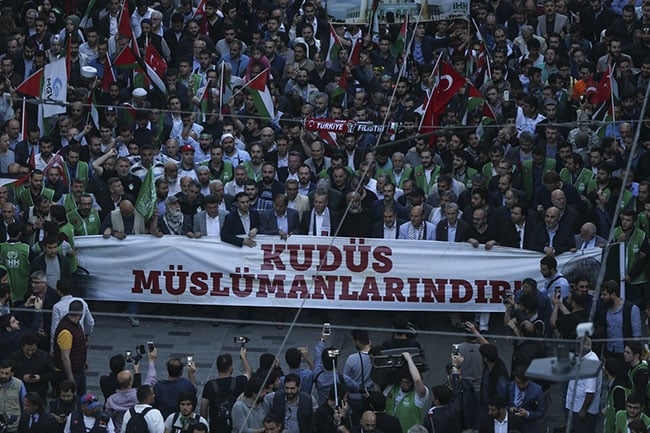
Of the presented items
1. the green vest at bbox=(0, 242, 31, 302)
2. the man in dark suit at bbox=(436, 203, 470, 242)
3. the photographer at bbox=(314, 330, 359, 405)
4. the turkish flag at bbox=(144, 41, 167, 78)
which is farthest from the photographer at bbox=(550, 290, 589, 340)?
the turkish flag at bbox=(144, 41, 167, 78)

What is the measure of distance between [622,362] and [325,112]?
6524 mm

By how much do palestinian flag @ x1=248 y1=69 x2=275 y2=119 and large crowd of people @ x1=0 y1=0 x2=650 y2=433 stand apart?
0.03 metres

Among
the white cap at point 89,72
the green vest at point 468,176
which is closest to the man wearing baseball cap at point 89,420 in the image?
the green vest at point 468,176

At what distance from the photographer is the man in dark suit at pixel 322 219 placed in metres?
20.0

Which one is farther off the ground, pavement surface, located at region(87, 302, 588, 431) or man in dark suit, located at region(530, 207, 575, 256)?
man in dark suit, located at region(530, 207, 575, 256)

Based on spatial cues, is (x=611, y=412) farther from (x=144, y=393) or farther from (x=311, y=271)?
(x=311, y=271)

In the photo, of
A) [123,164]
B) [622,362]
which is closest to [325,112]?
[123,164]

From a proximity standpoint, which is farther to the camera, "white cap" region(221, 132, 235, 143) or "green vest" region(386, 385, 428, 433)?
"white cap" region(221, 132, 235, 143)

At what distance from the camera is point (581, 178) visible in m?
21.0

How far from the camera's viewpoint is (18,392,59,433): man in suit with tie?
53.2 feet

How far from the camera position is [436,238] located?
19.9m

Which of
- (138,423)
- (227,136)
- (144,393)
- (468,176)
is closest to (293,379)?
(144,393)

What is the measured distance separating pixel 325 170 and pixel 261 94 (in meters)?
1.99

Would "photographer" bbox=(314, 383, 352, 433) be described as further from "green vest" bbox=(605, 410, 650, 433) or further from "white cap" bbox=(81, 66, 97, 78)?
"white cap" bbox=(81, 66, 97, 78)
